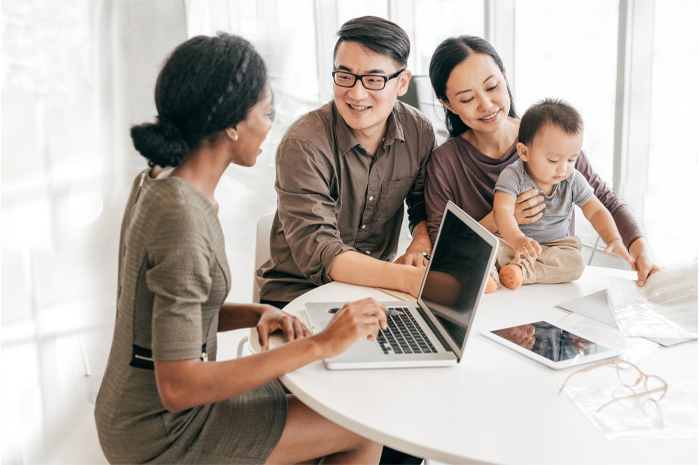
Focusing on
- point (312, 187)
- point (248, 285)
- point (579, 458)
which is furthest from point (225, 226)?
point (579, 458)

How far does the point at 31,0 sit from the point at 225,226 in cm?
267

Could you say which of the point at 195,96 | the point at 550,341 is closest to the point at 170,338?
A: the point at 195,96

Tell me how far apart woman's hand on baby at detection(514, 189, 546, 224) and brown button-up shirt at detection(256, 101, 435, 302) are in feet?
1.37

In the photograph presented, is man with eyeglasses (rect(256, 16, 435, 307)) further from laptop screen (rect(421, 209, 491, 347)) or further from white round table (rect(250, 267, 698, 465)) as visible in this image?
white round table (rect(250, 267, 698, 465))

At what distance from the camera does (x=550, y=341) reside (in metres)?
1.16

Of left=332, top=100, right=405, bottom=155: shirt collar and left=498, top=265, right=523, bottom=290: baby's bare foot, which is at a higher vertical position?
left=332, top=100, right=405, bottom=155: shirt collar

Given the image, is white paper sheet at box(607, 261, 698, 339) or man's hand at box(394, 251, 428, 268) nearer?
white paper sheet at box(607, 261, 698, 339)

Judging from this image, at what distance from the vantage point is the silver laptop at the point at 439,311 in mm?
1062

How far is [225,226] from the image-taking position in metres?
4.66

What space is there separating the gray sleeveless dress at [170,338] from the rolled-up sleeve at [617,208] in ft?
3.73

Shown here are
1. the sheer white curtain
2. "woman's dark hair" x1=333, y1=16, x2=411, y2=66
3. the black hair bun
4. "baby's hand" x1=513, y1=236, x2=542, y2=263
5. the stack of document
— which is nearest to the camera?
the black hair bun

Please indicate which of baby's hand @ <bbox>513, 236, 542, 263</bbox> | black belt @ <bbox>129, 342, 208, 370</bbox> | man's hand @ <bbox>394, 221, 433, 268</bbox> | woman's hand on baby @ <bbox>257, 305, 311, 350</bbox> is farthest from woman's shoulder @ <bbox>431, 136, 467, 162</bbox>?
black belt @ <bbox>129, 342, 208, 370</bbox>

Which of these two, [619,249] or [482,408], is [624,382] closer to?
[482,408]

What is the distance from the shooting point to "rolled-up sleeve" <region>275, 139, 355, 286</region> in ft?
5.28
